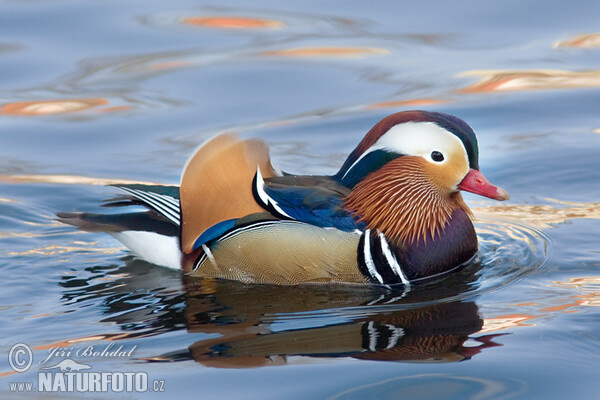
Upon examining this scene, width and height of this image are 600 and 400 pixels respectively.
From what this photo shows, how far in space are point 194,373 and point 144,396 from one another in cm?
26

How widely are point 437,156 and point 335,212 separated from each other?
65 centimetres

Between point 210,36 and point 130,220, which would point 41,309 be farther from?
point 210,36

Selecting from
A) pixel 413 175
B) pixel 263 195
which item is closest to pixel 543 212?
pixel 413 175

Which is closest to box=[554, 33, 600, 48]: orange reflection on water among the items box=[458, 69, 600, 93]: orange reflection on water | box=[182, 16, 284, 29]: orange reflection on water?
box=[458, 69, 600, 93]: orange reflection on water

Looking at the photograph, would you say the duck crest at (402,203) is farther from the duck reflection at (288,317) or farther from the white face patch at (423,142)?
the duck reflection at (288,317)

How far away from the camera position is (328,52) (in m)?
10.0

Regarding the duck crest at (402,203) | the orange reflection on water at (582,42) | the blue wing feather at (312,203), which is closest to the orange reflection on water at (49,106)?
the blue wing feather at (312,203)

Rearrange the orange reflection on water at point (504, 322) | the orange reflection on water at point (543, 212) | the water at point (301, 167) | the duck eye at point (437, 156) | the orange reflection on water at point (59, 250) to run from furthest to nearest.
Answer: the orange reflection on water at point (543, 212)
the orange reflection on water at point (59, 250)
the duck eye at point (437, 156)
the orange reflection on water at point (504, 322)
the water at point (301, 167)

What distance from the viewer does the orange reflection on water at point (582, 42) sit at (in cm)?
998

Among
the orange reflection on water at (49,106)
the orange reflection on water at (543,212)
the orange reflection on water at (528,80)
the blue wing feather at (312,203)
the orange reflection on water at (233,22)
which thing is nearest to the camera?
the blue wing feather at (312,203)

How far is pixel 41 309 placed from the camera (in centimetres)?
526

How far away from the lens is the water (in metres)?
4.54

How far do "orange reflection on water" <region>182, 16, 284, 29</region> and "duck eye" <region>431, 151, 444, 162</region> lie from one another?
526 cm

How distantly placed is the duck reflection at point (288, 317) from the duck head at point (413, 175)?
15.4 inches
